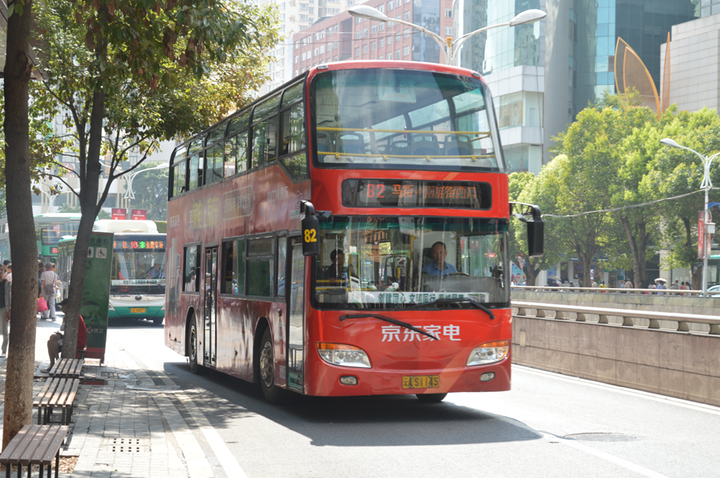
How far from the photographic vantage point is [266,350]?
37.9 ft

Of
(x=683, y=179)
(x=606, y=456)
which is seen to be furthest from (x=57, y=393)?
(x=683, y=179)

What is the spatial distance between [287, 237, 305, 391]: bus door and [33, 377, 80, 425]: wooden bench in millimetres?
2279

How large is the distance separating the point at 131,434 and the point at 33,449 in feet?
9.80

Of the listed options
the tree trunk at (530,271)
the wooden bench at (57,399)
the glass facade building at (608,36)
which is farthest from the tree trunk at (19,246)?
the glass facade building at (608,36)

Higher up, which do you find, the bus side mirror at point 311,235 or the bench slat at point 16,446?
the bus side mirror at point 311,235

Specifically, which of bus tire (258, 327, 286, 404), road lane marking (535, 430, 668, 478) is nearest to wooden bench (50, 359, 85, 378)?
bus tire (258, 327, 286, 404)

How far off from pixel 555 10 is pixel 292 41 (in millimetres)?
85584

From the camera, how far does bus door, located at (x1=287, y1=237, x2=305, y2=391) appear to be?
32.4ft

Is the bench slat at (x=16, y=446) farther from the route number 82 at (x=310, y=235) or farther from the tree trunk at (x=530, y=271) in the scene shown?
the tree trunk at (x=530, y=271)

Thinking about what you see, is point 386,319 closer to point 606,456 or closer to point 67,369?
point 606,456

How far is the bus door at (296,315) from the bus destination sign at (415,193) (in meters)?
0.98

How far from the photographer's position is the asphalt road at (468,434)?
7.47 metres

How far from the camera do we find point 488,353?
9914 millimetres

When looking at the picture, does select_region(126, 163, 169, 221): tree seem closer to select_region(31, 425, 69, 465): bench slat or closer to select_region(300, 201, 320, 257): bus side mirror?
select_region(300, 201, 320, 257): bus side mirror
